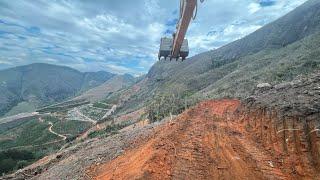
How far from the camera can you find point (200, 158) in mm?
11680

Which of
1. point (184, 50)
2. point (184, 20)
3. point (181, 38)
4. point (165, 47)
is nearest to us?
point (184, 20)

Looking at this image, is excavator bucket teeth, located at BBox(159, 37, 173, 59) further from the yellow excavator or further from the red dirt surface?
the red dirt surface

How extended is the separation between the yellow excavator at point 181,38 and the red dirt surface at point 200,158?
3280 mm

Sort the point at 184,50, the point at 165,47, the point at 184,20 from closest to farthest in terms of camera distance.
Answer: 1. the point at 184,20
2. the point at 184,50
3. the point at 165,47

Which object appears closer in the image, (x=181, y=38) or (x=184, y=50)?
(x=181, y=38)

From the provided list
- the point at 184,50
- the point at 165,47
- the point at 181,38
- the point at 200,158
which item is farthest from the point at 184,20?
the point at 200,158

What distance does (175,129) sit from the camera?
1446 centimetres

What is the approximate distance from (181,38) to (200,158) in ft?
13.5

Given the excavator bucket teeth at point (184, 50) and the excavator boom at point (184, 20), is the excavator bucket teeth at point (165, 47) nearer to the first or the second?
the excavator bucket teeth at point (184, 50)

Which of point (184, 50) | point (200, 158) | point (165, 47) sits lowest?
point (200, 158)

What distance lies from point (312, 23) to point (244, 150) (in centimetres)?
7463

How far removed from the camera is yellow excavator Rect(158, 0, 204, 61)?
9109mm

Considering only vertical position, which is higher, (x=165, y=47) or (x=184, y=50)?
(x=165, y=47)

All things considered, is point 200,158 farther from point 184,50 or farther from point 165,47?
point 165,47
